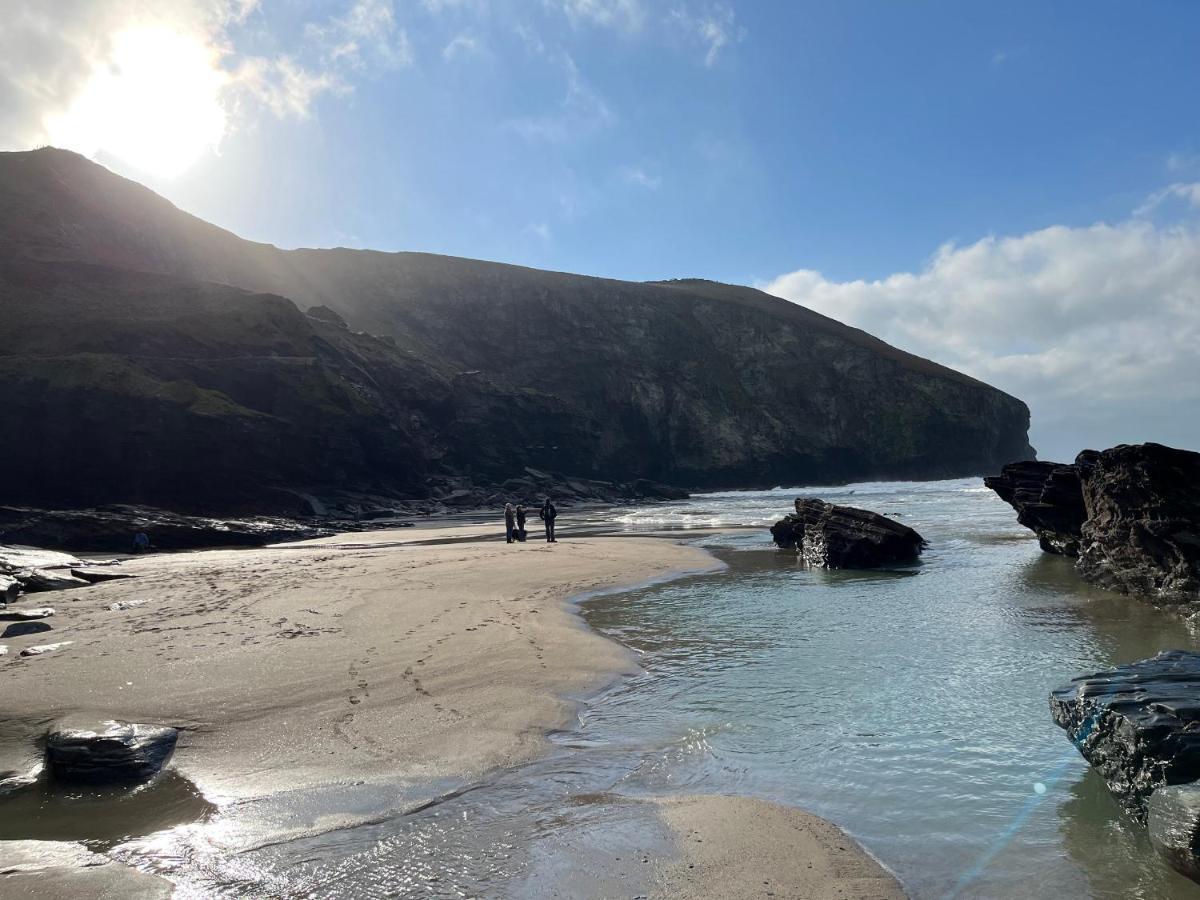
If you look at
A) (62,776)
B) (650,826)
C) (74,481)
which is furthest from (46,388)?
(650,826)

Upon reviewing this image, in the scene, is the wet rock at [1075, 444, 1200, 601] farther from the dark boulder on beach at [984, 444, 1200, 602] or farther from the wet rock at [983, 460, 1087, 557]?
the wet rock at [983, 460, 1087, 557]

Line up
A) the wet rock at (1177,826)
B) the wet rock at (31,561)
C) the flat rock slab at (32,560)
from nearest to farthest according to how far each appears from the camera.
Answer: the wet rock at (1177,826) < the wet rock at (31,561) < the flat rock slab at (32,560)

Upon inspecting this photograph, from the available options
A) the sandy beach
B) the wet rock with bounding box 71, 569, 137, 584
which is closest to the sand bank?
A: the sandy beach

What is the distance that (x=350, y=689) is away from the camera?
→ 730cm

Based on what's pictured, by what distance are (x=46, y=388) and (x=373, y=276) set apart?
7373 cm

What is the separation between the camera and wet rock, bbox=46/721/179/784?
525 centimetres

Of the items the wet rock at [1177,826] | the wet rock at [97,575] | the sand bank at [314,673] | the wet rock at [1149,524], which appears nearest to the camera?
the wet rock at [1177,826]

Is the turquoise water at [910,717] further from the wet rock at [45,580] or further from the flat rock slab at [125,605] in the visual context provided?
the wet rock at [45,580]

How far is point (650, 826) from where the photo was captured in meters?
4.69

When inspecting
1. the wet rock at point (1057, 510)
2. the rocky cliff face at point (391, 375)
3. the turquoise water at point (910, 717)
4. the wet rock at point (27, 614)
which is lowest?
the turquoise water at point (910, 717)

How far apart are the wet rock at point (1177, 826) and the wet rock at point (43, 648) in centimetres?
1056

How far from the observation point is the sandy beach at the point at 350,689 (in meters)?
4.53

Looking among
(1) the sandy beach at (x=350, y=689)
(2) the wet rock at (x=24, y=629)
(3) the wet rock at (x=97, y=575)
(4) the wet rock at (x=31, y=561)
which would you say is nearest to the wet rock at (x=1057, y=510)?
(1) the sandy beach at (x=350, y=689)

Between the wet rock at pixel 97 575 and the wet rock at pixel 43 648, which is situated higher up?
the wet rock at pixel 43 648
